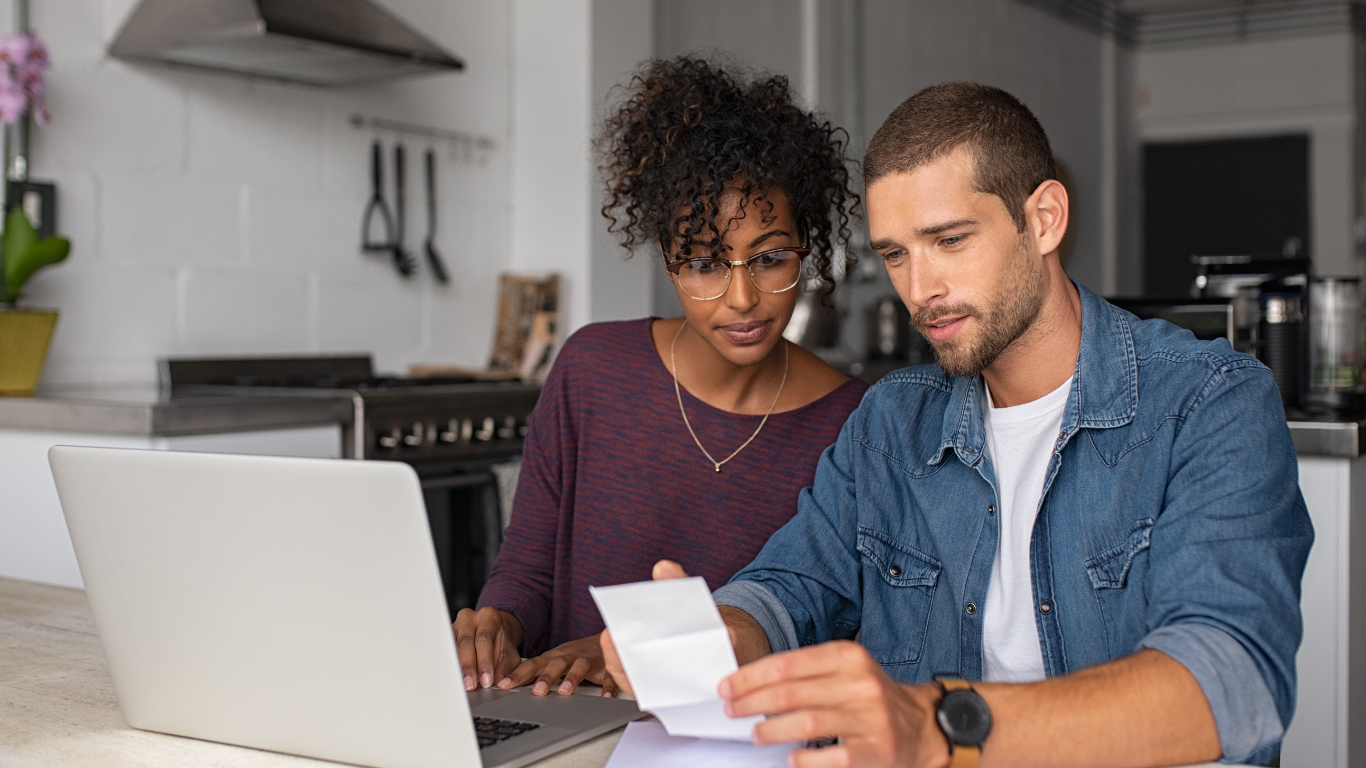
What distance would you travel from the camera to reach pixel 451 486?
2.61 meters

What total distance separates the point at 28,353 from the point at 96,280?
350 mm

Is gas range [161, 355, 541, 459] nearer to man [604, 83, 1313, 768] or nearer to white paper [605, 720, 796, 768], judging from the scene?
man [604, 83, 1313, 768]

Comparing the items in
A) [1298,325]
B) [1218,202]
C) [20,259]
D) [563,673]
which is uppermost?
[1218,202]

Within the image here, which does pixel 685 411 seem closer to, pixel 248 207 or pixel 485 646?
pixel 485 646

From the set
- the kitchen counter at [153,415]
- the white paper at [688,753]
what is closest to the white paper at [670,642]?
the white paper at [688,753]

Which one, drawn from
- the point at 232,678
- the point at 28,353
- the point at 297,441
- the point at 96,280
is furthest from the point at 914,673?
the point at 96,280

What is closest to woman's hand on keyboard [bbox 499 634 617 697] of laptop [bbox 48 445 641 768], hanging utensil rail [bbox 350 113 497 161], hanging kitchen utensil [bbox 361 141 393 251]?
laptop [bbox 48 445 641 768]

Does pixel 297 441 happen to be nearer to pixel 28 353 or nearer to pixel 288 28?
pixel 28 353

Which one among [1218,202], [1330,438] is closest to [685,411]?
[1330,438]

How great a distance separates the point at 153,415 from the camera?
207 centimetres

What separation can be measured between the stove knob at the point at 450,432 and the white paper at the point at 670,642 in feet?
6.27

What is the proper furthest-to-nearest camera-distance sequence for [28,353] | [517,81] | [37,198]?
[517,81], [37,198], [28,353]

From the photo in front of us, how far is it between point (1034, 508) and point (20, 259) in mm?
1972

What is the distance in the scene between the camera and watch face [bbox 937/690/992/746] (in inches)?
33.9
